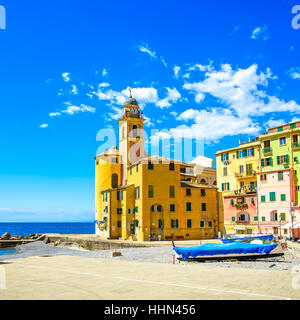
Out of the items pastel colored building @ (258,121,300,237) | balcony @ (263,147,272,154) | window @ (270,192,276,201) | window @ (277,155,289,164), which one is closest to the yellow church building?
pastel colored building @ (258,121,300,237)

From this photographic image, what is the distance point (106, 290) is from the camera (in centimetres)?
1510

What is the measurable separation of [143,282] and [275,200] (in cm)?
3775

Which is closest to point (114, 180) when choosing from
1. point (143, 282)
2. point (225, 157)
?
point (225, 157)

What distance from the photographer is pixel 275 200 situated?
5022 cm

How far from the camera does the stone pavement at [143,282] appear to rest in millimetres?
13977

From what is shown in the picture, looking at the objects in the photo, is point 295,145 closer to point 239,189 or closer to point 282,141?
point 282,141

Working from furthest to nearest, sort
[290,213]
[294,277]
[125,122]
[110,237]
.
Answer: [125,122] < [110,237] < [290,213] < [294,277]

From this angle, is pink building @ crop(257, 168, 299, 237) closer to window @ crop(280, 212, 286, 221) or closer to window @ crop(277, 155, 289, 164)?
window @ crop(280, 212, 286, 221)

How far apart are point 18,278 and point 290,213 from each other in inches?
1511

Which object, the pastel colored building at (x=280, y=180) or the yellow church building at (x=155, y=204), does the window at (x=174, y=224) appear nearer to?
the yellow church building at (x=155, y=204)

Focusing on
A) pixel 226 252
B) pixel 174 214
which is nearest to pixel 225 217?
pixel 174 214

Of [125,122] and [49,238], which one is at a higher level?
[125,122]
